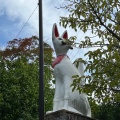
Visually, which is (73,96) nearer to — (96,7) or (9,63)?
(96,7)

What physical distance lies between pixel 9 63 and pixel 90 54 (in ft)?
55.6

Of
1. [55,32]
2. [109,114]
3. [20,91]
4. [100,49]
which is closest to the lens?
[100,49]

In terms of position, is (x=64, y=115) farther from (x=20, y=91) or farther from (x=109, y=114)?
(x=109, y=114)

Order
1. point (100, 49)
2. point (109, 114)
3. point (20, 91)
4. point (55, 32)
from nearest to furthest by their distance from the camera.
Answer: point (100, 49) → point (55, 32) → point (20, 91) → point (109, 114)

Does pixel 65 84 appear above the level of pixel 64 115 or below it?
above

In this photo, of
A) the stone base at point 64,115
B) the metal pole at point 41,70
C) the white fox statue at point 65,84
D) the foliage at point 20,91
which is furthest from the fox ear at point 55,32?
the foliage at point 20,91

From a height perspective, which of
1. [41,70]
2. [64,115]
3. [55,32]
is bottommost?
[64,115]

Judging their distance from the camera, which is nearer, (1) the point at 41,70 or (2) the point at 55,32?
(1) the point at 41,70

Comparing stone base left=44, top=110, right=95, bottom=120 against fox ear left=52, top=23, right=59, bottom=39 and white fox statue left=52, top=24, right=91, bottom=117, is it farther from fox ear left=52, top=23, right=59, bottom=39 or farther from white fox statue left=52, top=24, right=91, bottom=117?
fox ear left=52, top=23, right=59, bottom=39

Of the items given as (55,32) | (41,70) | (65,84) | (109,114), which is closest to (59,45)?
(55,32)

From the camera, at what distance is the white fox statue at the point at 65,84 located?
29.3ft

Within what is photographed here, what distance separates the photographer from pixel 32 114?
21.0 metres

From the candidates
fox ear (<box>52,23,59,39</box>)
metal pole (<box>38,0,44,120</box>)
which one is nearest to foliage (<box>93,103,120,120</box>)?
fox ear (<box>52,23,59,39</box>)

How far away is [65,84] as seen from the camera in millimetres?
9125
